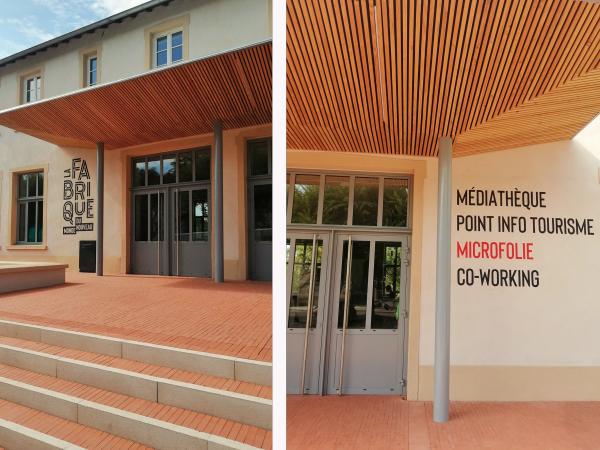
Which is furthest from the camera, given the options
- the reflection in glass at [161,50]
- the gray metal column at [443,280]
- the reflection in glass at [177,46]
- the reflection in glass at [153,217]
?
the reflection in glass at [153,217]

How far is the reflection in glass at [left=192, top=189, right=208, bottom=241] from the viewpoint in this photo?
6910 millimetres

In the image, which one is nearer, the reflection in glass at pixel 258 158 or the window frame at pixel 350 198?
the window frame at pixel 350 198

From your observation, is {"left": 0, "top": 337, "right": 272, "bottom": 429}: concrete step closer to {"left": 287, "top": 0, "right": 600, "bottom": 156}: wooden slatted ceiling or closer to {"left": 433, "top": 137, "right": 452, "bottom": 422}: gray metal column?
{"left": 287, "top": 0, "right": 600, "bottom": 156}: wooden slatted ceiling

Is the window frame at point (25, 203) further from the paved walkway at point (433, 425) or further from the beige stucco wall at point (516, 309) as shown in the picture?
the beige stucco wall at point (516, 309)

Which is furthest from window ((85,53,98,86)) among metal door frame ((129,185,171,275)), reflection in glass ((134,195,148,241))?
reflection in glass ((134,195,148,241))

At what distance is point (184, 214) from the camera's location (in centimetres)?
711

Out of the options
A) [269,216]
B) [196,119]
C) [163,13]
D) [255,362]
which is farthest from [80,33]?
[255,362]

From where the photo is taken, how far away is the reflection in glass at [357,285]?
379 centimetres

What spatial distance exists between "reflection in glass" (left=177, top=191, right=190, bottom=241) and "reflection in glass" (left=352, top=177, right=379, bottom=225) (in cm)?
392

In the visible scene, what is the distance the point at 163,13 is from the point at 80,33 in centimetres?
162

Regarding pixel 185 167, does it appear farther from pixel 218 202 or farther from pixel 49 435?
pixel 49 435

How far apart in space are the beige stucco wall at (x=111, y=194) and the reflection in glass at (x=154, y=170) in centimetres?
17

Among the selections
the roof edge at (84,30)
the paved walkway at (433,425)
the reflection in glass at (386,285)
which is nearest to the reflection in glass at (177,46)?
the roof edge at (84,30)

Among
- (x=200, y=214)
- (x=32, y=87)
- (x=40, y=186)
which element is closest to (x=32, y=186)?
(x=40, y=186)
